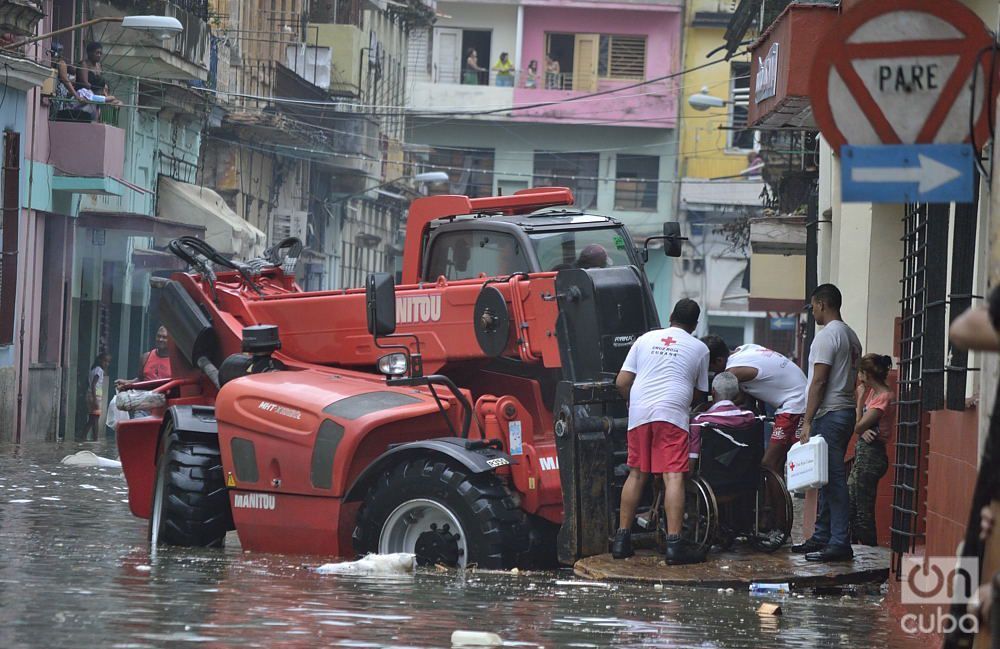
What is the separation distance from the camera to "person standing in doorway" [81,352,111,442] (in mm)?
31062

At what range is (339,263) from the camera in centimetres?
5369

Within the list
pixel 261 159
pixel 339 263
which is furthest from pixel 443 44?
pixel 261 159

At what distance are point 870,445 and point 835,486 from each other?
954 mm

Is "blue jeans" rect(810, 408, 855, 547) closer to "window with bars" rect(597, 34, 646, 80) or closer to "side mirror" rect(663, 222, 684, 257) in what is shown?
"side mirror" rect(663, 222, 684, 257)

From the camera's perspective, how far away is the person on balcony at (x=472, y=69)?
64.6m

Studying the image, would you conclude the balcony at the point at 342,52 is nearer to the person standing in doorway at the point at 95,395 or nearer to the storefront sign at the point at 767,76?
the person standing in doorway at the point at 95,395

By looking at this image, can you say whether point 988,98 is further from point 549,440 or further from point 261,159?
point 261,159

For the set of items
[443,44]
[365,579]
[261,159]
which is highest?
Result: [443,44]

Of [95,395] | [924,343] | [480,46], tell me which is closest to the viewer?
[924,343]

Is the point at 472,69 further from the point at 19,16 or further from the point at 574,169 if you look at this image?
the point at 19,16

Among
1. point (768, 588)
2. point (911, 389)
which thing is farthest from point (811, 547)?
point (911, 389)

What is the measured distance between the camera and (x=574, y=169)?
6381 centimetres

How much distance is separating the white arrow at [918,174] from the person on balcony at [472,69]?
5861 centimetres

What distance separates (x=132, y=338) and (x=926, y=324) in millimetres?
27108
